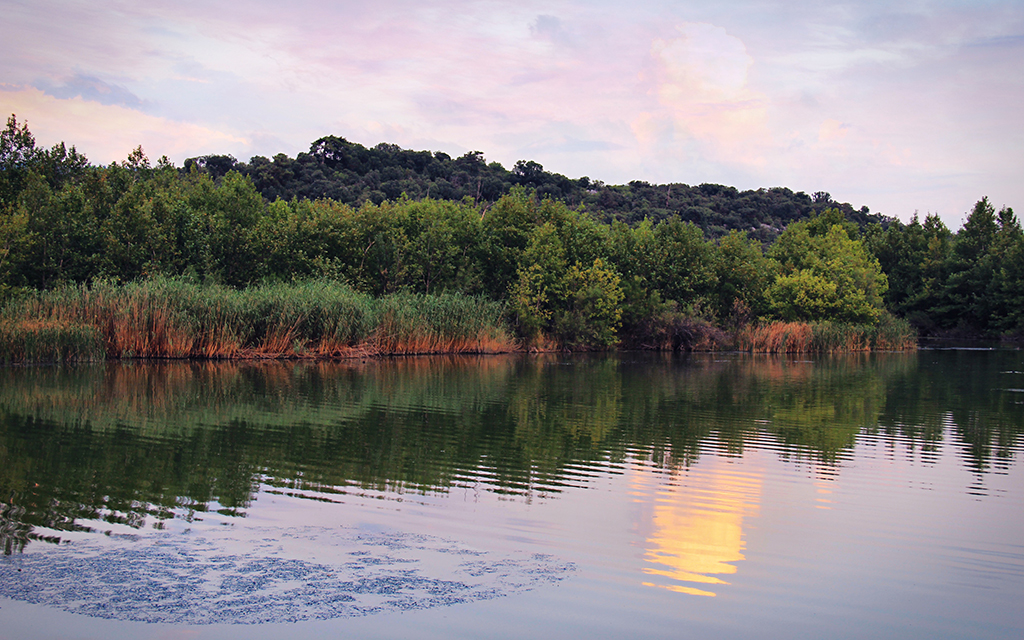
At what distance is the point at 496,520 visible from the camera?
335 inches

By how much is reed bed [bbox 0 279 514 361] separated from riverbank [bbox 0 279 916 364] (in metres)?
0.03

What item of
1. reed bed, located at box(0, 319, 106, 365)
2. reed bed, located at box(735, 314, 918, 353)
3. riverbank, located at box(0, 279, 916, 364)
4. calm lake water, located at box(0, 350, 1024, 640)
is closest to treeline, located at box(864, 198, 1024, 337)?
reed bed, located at box(735, 314, 918, 353)

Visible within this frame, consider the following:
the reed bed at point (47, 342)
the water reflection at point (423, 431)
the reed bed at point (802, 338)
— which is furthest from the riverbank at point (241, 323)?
the reed bed at point (802, 338)

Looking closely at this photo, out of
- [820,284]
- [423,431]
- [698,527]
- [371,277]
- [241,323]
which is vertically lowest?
[423,431]

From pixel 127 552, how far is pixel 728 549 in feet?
16.4

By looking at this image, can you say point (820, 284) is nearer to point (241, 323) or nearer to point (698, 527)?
point (241, 323)

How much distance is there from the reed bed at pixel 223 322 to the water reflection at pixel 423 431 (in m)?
1.62

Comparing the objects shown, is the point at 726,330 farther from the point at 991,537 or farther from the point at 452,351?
Answer: the point at 991,537

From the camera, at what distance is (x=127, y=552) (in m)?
7.00

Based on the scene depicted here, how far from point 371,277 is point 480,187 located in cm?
4603

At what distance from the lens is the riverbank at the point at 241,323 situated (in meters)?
25.5

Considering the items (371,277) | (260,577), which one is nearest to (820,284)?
(371,277)

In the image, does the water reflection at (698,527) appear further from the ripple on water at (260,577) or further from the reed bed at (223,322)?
the reed bed at (223,322)

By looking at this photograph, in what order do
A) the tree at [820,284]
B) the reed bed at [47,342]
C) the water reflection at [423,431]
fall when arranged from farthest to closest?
the tree at [820,284] < the reed bed at [47,342] < the water reflection at [423,431]
